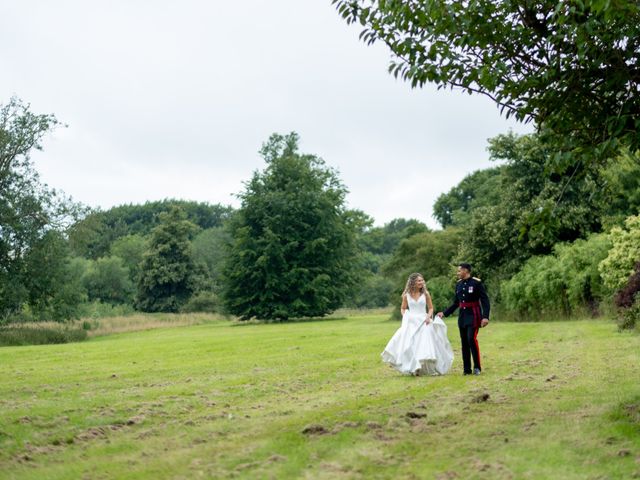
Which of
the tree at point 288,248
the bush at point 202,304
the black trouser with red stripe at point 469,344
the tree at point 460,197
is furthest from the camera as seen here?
the tree at point 460,197

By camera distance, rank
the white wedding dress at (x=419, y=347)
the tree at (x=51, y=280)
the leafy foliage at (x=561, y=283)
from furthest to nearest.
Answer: the tree at (x=51, y=280)
the leafy foliage at (x=561, y=283)
the white wedding dress at (x=419, y=347)

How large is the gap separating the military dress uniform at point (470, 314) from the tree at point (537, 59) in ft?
19.7

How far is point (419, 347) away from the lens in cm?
1639

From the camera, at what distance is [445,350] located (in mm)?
16688

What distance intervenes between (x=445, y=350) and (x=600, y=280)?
22617 millimetres

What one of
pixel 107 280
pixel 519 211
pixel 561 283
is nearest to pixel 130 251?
pixel 107 280

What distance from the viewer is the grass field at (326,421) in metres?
7.54

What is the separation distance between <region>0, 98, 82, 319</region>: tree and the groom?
3917cm

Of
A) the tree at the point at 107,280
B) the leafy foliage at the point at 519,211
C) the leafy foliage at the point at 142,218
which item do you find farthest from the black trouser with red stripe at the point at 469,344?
the leafy foliage at the point at 142,218

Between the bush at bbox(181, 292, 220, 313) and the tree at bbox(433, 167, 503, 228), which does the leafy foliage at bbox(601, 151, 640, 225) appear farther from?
the bush at bbox(181, 292, 220, 313)

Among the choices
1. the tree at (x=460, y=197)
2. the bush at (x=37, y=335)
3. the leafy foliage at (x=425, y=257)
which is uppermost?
the tree at (x=460, y=197)

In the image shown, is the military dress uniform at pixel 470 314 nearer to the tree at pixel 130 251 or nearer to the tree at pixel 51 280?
the tree at pixel 51 280

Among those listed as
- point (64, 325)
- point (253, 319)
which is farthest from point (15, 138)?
point (253, 319)

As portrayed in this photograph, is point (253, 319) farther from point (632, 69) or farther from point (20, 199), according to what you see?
point (632, 69)
